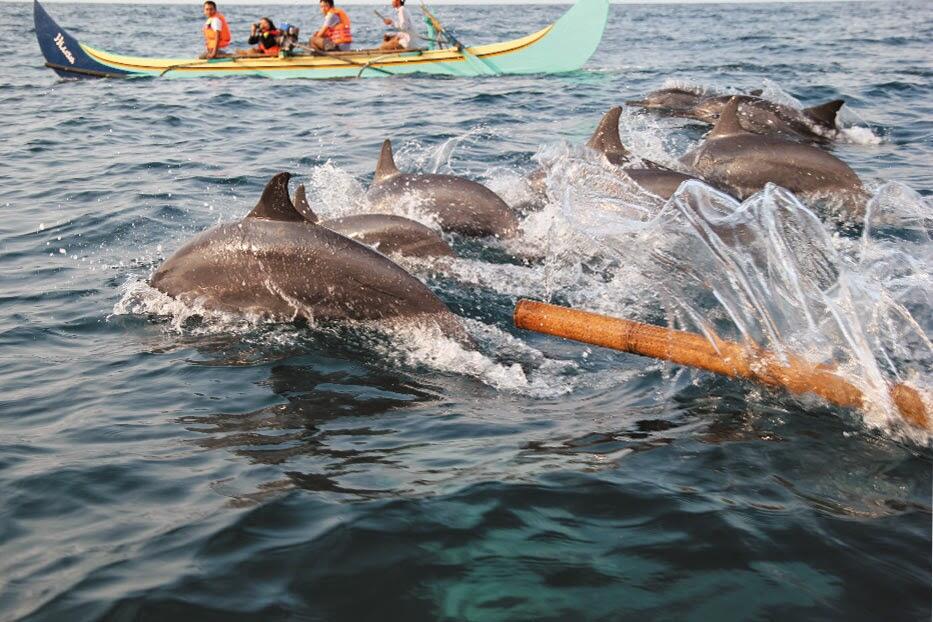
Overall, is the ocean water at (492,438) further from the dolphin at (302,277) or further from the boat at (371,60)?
the boat at (371,60)

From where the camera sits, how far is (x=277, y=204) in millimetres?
7039

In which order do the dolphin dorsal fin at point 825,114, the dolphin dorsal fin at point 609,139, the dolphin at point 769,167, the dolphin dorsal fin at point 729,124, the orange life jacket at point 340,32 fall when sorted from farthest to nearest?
the orange life jacket at point 340,32 → the dolphin dorsal fin at point 825,114 → the dolphin dorsal fin at point 729,124 → the dolphin at point 769,167 → the dolphin dorsal fin at point 609,139

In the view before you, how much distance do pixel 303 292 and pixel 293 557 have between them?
3267 millimetres

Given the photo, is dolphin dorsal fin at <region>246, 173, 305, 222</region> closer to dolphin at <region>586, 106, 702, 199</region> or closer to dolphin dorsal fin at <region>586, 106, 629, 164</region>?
dolphin at <region>586, 106, 702, 199</region>

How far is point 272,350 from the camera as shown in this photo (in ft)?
22.0

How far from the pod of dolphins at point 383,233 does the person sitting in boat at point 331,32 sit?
16.5 m

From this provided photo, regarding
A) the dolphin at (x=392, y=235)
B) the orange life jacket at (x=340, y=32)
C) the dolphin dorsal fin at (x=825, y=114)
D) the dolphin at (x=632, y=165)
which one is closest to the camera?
the dolphin at (x=392, y=235)

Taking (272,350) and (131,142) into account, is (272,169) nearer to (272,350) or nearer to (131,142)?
(131,142)

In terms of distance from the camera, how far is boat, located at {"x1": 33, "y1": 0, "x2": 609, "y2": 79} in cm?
2527

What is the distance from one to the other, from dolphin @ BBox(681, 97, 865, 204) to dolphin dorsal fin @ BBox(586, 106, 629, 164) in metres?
1.22

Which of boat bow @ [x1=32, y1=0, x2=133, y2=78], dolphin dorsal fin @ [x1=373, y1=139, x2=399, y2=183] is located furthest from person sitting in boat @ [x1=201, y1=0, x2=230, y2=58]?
dolphin dorsal fin @ [x1=373, y1=139, x2=399, y2=183]

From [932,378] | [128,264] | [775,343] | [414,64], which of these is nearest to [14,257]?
[128,264]

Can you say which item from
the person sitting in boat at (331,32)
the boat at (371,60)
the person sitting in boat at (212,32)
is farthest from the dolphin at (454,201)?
the person sitting in boat at (212,32)

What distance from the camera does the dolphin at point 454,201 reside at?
989 cm
